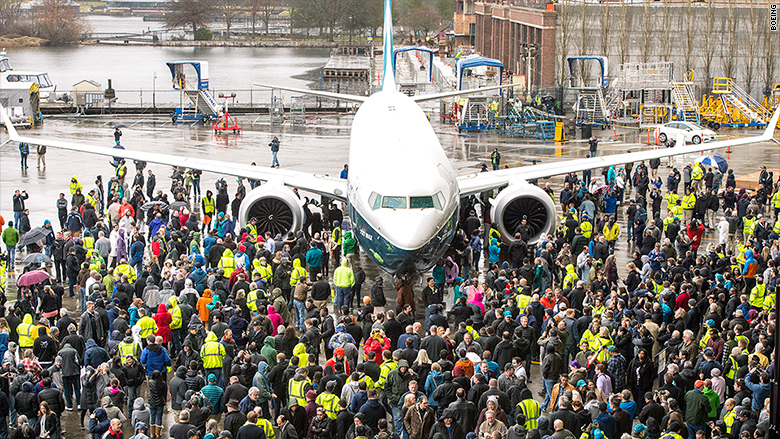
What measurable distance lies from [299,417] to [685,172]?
25.2m

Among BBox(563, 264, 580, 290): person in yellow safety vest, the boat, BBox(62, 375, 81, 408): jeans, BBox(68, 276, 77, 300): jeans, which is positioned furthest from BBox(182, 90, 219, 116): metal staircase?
BBox(62, 375, 81, 408): jeans

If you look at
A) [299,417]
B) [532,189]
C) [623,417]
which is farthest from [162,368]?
[532,189]

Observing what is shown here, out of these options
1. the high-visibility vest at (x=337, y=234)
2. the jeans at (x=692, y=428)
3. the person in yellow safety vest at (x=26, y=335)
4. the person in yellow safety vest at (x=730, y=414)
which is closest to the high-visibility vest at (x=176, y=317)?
the person in yellow safety vest at (x=26, y=335)

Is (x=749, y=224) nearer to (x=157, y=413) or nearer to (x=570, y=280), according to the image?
(x=570, y=280)

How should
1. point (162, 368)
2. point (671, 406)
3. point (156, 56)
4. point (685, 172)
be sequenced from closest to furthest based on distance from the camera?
point (671, 406)
point (162, 368)
point (685, 172)
point (156, 56)

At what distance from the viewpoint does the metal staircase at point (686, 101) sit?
56950 millimetres

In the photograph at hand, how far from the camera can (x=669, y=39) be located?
2594 inches

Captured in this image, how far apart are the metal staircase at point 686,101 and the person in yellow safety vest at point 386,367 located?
4397cm

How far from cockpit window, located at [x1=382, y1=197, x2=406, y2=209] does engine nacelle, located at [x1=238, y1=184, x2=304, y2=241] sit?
227 inches

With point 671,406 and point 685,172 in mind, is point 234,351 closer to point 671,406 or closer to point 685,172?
point 671,406

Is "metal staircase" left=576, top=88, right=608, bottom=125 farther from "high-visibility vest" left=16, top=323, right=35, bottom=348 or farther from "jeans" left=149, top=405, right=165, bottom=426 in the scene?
"jeans" left=149, top=405, right=165, bottom=426

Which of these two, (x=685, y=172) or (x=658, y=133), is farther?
(x=658, y=133)

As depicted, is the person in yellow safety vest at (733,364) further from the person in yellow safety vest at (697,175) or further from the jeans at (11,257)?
the jeans at (11,257)

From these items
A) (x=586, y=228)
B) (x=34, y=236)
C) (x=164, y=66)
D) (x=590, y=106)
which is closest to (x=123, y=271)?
(x=34, y=236)
